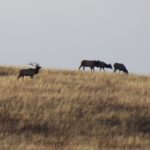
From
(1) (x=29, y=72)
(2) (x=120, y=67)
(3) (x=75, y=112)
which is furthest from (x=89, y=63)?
(3) (x=75, y=112)

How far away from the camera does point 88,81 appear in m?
40.7

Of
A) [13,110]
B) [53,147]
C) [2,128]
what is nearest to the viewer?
[53,147]

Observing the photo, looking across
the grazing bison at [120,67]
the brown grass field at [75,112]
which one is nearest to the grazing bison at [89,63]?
the grazing bison at [120,67]

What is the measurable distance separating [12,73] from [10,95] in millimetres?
8707

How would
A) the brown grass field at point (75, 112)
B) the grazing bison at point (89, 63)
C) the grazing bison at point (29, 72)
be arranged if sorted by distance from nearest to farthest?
1. the brown grass field at point (75, 112)
2. the grazing bison at point (29, 72)
3. the grazing bison at point (89, 63)

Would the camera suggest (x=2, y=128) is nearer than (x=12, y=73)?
Yes

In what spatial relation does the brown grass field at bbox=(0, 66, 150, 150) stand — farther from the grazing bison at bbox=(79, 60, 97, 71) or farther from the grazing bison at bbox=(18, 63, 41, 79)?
the grazing bison at bbox=(79, 60, 97, 71)

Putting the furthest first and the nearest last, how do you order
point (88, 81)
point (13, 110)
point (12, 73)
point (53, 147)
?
1. point (12, 73)
2. point (88, 81)
3. point (13, 110)
4. point (53, 147)

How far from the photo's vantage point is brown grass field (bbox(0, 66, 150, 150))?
96.8 ft

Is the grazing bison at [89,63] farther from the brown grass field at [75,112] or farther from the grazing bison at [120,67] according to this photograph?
the brown grass field at [75,112]

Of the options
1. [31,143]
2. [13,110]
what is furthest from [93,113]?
[31,143]

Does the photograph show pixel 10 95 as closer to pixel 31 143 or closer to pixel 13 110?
pixel 13 110

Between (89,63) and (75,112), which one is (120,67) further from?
(75,112)

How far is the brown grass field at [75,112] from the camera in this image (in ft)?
96.8
